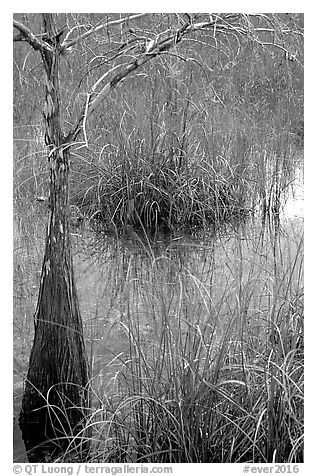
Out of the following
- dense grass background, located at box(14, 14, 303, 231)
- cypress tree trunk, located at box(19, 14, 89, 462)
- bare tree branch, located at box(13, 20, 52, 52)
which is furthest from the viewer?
dense grass background, located at box(14, 14, 303, 231)

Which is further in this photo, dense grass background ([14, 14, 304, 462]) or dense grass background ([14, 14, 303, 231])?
dense grass background ([14, 14, 303, 231])

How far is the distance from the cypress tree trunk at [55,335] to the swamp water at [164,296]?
0.21ft

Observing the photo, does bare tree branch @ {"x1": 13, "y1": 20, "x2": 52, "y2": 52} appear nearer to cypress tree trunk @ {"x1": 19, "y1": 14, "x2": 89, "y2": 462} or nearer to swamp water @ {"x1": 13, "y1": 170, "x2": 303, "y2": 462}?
cypress tree trunk @ {"x1": 19, "y1": 14, "x2": 89, "y2": 462}

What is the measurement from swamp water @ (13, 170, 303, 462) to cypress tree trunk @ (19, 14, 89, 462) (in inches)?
2.5

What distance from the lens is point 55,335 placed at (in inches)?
75.5

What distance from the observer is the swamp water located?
1.88 meters

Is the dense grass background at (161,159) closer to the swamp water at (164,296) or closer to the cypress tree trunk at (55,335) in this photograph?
the swamp water at (164,296)

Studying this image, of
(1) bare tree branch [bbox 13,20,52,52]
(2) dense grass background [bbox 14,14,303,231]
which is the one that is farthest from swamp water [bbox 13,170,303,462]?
(1) bare tree branch [bbox 13,20,52,52]

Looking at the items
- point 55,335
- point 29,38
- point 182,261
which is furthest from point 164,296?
point 29,38

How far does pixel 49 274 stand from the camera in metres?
1.90

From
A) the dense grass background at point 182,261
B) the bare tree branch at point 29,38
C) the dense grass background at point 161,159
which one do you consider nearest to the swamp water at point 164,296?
the dense grass background at point 182,261

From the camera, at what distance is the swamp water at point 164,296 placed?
1877 mm

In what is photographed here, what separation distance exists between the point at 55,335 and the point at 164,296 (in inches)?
23.1
